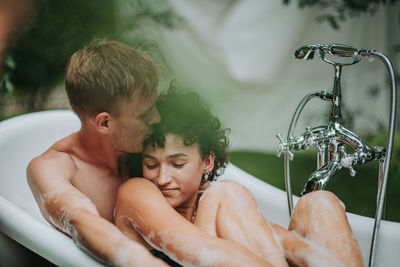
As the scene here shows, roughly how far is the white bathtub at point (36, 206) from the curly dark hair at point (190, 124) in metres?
0.17

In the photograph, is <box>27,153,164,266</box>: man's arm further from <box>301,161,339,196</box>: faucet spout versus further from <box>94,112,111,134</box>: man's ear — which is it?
<box>301,161,339,196</box>: faucet spout

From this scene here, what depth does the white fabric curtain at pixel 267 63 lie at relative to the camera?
996 mm

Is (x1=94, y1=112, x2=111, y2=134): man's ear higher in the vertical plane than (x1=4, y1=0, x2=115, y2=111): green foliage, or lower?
lower

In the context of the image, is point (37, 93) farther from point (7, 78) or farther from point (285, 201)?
point (285, 201)

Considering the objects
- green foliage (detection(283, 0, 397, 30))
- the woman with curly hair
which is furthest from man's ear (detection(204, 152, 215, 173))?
green foliage (detection(283, 0, 397, 30))

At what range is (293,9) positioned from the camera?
1138 mm

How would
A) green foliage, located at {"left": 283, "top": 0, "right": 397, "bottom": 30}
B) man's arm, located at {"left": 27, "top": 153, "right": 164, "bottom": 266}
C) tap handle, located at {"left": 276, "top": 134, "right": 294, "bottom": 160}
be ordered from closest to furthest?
man's arm, located at {"left": 27, "top": 153, "right": 164, "bottom": 266} < tap handle, located at {"left": 276, "top": 134, "right": 294, "bottom": 160} < green foliage, located at {"left": 283, "top": 0, "right": 397, "bottom": 30}

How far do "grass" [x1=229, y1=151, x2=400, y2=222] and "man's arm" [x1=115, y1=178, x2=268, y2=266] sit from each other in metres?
0.23

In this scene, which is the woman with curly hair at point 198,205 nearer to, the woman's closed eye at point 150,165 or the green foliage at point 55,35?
the woman's closed eye at point 150,165

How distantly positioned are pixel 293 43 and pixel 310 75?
98 millimetres

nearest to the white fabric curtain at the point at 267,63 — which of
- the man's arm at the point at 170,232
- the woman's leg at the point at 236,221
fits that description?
the woman's leg at the point at 236,221

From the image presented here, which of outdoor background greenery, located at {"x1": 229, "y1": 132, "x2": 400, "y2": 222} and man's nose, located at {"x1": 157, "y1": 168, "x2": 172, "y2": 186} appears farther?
Answer: outdoor background greenery, located at {"x1": 229, "y1": 132, "x2": 400, "y2": 222}

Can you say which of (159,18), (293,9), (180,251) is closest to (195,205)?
(180,251)

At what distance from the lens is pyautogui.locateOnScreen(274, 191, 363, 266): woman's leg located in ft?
3.05
